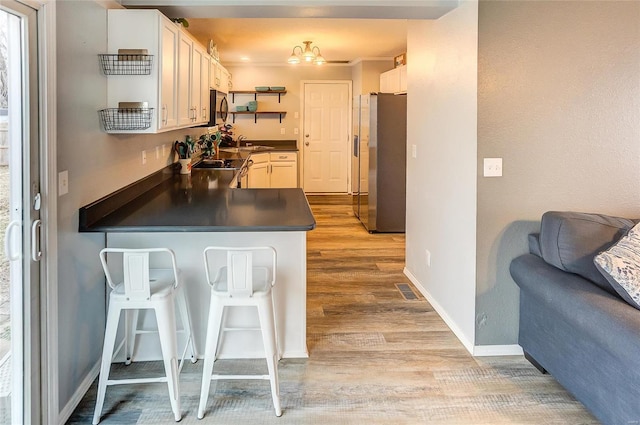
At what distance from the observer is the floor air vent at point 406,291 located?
4.27 m

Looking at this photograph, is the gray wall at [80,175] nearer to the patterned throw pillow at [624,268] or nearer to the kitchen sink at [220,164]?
the patterned throw pillow at [624,268]

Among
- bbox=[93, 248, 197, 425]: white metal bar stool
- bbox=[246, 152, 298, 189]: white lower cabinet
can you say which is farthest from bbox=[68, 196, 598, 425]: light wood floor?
bbox=[246, 152, 298, 189]: white lower cabinet

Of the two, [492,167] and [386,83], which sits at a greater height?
[386,83]

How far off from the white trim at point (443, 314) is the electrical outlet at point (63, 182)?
231cm

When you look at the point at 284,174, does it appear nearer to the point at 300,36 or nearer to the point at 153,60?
the point at 300,36

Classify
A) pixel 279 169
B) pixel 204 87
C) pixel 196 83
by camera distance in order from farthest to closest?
pixel 279 169
pixel 204 87
pixel 196 83

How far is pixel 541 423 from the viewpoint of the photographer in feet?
8.05

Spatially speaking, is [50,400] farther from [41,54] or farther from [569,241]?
[569,241]

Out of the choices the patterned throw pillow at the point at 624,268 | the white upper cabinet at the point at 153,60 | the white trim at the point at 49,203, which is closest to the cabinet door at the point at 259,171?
the white upper cabinet at the point at 153,60

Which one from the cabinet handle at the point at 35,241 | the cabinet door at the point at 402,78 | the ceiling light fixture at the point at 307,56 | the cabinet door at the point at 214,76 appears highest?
the ceiling light fixture at the point at 307,56

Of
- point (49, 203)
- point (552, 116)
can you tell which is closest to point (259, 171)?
point (552, 116)

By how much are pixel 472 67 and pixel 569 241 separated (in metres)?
1.10

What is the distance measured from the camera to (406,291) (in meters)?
4.42

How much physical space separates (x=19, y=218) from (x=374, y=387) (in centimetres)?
178
